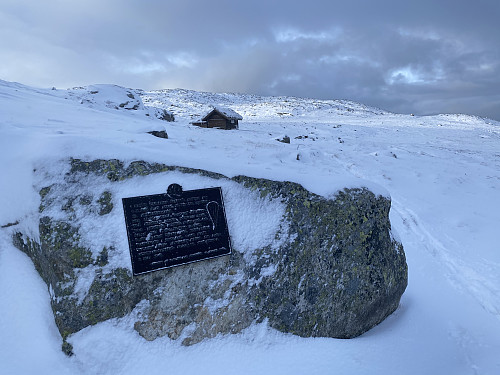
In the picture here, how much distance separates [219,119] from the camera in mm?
31438

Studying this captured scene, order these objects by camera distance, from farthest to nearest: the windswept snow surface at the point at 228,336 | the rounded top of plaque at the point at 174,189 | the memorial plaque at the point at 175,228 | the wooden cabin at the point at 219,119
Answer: the wooden cabin at the point at 219,119
the rounded top of plaque at the point at 174,189
the memorial plaque at the point at 175,228
the windswept snow surface at the point at 228,336

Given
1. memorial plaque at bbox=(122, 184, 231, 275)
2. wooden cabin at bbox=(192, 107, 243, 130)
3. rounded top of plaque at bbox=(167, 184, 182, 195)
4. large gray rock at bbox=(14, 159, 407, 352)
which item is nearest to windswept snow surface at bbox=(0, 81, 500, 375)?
large gray rock at bbox=(14, 159, 407, 352)

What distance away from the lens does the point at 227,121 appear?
31.0m

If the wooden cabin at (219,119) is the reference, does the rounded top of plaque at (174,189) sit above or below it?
below

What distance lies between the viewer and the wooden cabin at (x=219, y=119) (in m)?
30.9

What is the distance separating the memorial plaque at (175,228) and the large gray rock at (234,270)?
0.54 feet

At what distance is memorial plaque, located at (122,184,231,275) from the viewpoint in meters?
4.00

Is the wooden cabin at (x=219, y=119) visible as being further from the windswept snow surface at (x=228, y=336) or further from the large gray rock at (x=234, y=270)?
the large gray rock at (x=234, y=270)

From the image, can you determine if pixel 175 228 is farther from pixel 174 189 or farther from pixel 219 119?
pixel 219 119

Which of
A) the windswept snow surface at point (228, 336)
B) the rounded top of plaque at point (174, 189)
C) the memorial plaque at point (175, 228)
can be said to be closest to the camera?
the windswept snow surface at point (228, 336)

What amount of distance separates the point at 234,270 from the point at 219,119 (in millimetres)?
28495

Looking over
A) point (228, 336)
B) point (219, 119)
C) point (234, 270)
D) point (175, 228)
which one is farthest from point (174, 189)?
point (219, 119)

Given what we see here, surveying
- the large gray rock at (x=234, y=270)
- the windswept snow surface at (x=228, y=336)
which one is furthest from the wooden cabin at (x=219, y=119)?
the large gray rock at (x=234, y=270)

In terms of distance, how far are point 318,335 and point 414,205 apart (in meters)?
8.73
